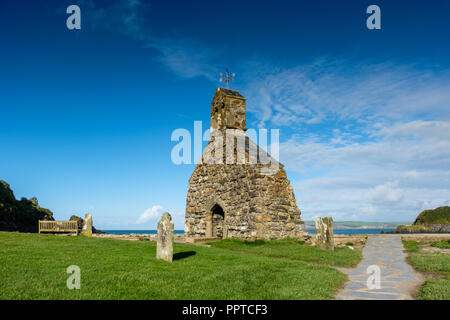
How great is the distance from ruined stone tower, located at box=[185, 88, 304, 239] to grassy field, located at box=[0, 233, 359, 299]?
6148 mm

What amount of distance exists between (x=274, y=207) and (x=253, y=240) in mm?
2295

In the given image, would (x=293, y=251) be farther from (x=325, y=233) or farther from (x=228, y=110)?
(x=228, y=110)

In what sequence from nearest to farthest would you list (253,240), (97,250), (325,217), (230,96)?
(97,250) < (325,217) < (253,240) < (230,96)

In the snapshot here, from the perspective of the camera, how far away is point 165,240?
11.1 meters

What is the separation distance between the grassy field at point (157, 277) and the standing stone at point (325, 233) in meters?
3.11

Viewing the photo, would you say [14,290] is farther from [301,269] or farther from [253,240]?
[253,240]

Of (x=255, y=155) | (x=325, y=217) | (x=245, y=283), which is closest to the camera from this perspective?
(x=245, y=283)

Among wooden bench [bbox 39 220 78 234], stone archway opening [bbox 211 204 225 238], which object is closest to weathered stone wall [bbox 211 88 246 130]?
stone archway opening [bbox 211 204 225 238]

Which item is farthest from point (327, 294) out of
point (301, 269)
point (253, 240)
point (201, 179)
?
point (201, 179)

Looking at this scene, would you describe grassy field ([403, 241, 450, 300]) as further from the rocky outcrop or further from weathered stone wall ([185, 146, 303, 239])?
the rocky outcrop

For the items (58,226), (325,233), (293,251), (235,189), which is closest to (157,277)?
(293,251)

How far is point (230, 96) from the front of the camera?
22078 mm

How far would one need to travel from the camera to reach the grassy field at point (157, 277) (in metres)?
6.73

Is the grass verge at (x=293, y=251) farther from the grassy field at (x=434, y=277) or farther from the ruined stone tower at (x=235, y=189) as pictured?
the grassy field at (x=434, y=277)
